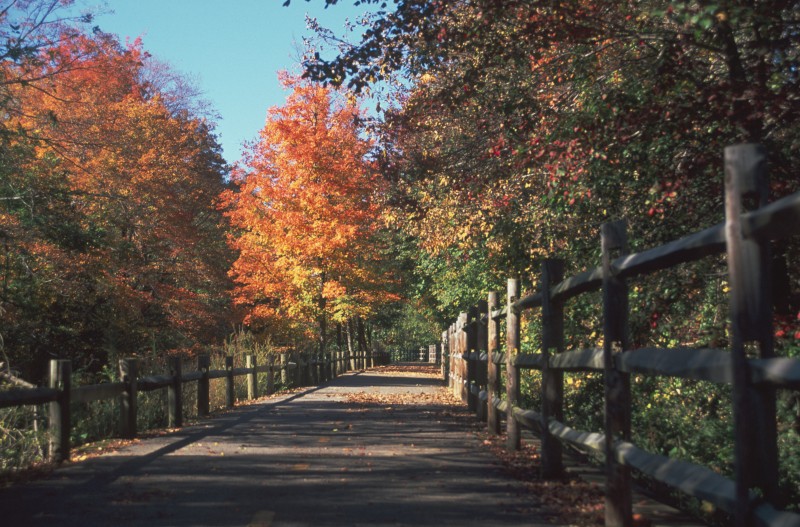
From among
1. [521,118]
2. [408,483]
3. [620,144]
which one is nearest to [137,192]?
[521,118]

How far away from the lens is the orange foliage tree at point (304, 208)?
33.0 meters

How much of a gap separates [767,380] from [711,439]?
654 centimetres

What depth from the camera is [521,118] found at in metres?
12.2

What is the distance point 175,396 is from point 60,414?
397cm

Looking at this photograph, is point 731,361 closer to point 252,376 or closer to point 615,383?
point 615,383

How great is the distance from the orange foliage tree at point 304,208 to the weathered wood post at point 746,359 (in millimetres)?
29314

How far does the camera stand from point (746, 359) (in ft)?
10.5

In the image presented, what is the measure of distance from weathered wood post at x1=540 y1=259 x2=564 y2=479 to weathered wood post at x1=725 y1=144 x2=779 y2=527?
372cm

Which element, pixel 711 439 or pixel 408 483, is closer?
pixel 408 483

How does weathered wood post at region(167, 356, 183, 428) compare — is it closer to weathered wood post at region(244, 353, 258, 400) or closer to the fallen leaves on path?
Result: the fallen leaves on path

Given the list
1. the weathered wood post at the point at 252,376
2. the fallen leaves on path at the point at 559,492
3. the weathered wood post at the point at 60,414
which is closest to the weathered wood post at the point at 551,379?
the fallen leaves on path at the point at 559,492

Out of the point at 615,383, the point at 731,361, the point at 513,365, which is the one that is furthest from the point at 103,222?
the point at 731,361

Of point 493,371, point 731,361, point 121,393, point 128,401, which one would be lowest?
point 128,401

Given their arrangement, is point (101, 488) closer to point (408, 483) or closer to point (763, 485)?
point (408, 483)
